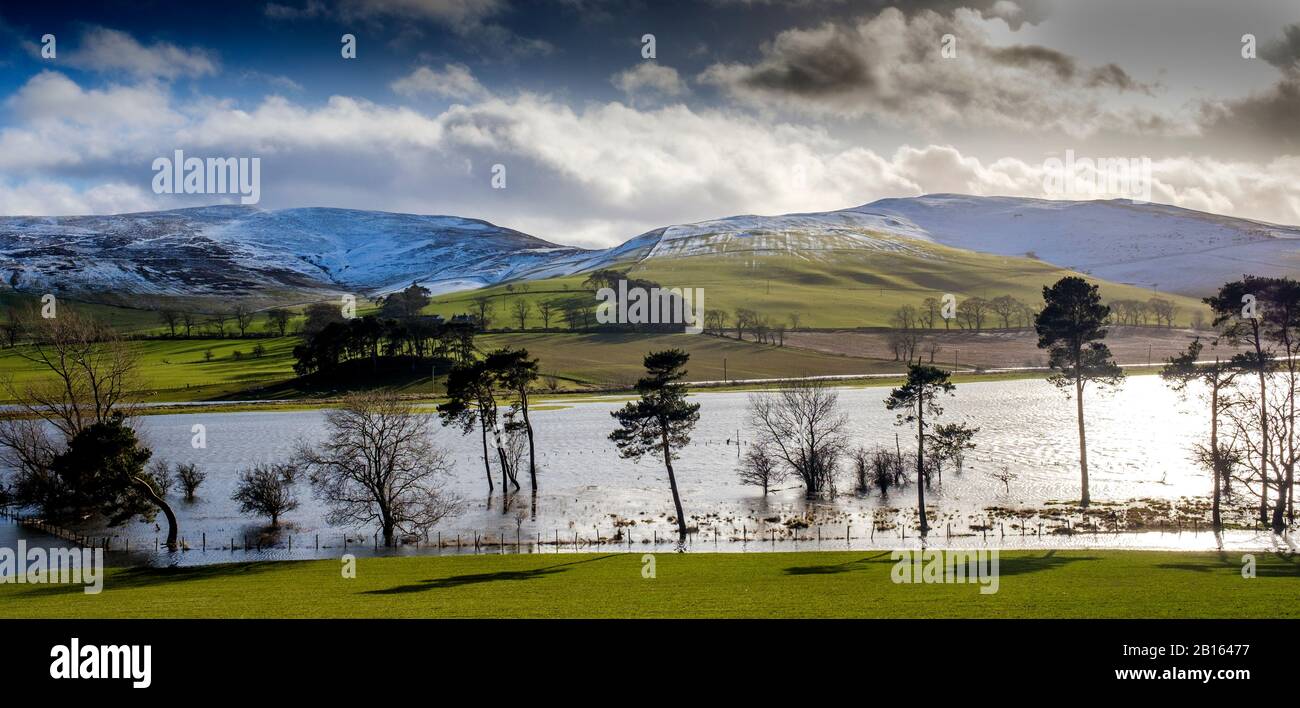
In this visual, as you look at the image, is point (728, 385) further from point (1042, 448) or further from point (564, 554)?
point (564, 554)

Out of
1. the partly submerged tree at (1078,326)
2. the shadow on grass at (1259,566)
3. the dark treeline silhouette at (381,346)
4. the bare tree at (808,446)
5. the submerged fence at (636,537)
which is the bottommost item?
the submerged fence at (636,537)

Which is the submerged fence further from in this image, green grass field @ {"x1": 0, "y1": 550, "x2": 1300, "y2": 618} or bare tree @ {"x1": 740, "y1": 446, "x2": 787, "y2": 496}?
bare tree @ {"x1": 740, "y1": 446, "x2": 787, "y2": 496}

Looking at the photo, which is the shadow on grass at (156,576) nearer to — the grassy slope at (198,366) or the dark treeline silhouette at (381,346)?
the dark treeline silhouette at (381,346)

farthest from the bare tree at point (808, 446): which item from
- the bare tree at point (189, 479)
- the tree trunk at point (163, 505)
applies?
the bare tree at point (189, 479)

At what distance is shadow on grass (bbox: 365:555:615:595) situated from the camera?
31.0m

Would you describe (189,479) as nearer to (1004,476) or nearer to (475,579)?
(475,579)

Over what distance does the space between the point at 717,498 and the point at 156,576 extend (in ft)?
119

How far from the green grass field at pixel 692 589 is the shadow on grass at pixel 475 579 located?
0.25 ft

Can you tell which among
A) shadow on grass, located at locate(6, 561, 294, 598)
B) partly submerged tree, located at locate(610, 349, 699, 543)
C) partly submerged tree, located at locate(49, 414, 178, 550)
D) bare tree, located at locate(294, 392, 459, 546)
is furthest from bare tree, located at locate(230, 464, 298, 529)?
partly submerged tree, located at locate(610, 349, 699, 543)

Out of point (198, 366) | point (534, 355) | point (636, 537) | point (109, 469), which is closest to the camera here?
point (109, 469)

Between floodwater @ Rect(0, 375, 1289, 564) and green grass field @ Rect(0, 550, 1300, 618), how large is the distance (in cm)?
706

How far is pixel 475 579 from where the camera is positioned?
112 feet

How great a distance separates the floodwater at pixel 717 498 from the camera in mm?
46938

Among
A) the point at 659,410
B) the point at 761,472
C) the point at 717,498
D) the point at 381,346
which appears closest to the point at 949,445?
the point at 761,472
